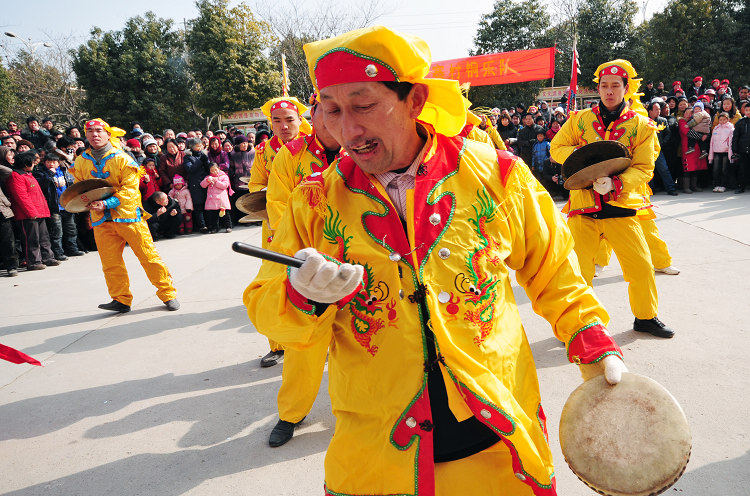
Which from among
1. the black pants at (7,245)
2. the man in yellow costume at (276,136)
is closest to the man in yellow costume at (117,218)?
the man in yellow costume at (276,136)

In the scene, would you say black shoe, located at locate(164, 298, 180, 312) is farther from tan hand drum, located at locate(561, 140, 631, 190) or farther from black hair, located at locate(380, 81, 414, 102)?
black hair, located at locate(380, 81, 414, 102)

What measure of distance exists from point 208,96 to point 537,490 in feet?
84.1

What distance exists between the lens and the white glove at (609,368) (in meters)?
1.45

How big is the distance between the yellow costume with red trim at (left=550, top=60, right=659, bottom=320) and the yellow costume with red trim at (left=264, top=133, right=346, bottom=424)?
7.43 ft

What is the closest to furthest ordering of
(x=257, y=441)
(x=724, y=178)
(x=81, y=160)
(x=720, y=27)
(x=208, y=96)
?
1. (x=257, y=441)
2. (x=81, y=160)
3. (x=724, y=178)
4. (x=720, y=27)
5. (x=208, y=96)

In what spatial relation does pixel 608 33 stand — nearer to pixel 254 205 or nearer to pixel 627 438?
pixel 254 205

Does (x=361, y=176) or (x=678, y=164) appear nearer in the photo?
(x=361, y=176)

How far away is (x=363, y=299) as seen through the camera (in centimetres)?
149

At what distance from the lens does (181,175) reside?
1085cm

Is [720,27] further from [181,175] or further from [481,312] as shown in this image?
[481,312]

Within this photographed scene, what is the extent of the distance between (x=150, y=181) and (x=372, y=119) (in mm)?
10270

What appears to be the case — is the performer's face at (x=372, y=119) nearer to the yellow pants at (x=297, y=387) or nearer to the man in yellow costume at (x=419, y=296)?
the man in yellow costume at (x=419, y=296)

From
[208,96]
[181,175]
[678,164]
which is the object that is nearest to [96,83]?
[208,96]

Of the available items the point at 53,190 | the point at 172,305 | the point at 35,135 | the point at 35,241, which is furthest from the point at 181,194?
the point at 172,305
